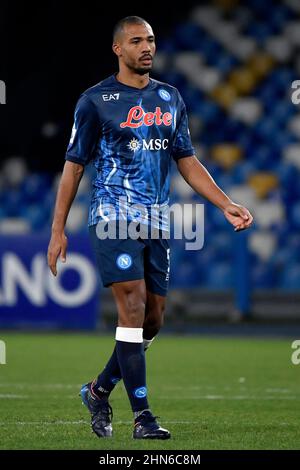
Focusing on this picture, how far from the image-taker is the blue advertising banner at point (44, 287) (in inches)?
537

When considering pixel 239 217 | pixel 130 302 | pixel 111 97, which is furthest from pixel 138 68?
pixel 130 302

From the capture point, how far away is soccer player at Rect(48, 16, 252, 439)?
18.6ft

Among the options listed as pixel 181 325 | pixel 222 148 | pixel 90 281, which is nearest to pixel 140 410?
pixel 90 281

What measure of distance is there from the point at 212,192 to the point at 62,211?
79cm

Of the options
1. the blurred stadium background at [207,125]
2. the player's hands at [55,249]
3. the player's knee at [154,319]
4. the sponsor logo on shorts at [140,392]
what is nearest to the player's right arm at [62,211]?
the player's hands at [55,249]

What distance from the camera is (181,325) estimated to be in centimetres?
1477

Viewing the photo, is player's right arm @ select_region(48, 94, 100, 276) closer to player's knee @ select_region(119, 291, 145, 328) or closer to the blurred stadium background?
player's knee @ select_region(119, 291, 145, 328)

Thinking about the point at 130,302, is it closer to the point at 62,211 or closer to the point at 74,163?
the point at 62,211

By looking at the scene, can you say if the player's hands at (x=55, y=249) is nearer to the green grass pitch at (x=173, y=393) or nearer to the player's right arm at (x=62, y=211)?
the player's right arm at (x=62, y=211)

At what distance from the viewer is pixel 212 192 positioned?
599 centimetres

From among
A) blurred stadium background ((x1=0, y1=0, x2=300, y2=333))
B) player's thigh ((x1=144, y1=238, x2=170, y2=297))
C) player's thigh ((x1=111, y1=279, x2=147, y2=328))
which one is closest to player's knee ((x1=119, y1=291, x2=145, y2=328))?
player's thigh ((x1=111, y1=279, x2=147, y2=328))

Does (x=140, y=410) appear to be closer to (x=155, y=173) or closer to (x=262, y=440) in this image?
(x=262, y=440)

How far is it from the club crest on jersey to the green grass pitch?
1546mm

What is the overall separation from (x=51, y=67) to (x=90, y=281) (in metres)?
6.49
